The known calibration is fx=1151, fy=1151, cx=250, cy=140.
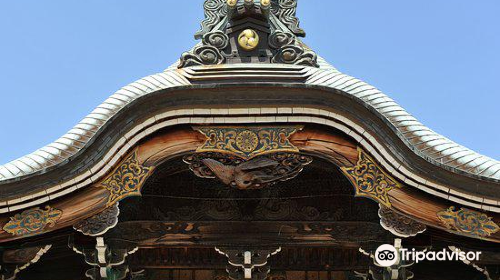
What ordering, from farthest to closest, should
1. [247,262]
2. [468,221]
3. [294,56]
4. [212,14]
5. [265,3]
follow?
[212,14] < [265,3] < [294,56] < [247,262] < [468,221]

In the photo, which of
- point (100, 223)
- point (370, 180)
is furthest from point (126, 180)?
point (370, 180)

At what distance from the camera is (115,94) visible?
1027 centimetres

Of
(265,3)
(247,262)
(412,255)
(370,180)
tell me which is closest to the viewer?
(370,180)

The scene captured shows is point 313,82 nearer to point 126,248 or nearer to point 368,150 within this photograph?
point 368,150

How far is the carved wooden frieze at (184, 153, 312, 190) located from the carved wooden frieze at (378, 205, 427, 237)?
80cm

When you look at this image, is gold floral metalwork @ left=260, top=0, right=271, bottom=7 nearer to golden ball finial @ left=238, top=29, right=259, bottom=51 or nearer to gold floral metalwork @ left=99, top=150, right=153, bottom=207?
golden ball finial @ left=238, top=29, right=259, bottom=51

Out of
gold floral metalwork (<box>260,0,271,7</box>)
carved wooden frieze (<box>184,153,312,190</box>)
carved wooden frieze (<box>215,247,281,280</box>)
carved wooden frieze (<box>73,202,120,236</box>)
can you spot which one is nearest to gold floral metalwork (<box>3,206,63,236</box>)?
carved wooden frieze (<box>73,202,120,236</box>)

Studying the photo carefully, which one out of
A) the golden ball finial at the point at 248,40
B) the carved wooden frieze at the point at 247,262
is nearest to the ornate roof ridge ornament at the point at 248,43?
the golden ball finial at the point at 248,40

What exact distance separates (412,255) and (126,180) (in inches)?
101

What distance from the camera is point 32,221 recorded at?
32.2 ft

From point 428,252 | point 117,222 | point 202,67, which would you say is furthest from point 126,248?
point 428,252

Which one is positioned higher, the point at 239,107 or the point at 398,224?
the point at 239,107

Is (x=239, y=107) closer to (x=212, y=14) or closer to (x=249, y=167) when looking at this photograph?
(x=249, y=167)

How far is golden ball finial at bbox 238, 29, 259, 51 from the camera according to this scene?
34.7ft
